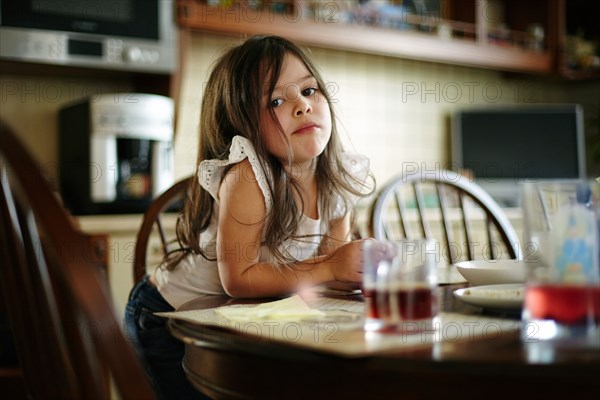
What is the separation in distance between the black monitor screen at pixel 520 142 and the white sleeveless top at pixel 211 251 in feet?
8.30

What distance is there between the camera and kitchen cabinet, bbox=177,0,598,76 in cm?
286

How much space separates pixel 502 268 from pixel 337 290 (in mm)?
235

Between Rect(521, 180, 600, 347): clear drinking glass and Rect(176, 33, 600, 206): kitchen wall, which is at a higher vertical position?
Rect(176, 33, 600, 206): kitchen wall

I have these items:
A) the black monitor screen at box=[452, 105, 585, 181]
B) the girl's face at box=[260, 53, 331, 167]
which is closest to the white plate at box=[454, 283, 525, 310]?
the girl's face at box=[260, 53, 331, 167]

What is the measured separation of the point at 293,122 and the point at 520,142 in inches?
108

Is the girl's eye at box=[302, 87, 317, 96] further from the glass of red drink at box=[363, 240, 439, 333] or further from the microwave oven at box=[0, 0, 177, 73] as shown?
the microwave oven at box=[0, 0, 177, 73]

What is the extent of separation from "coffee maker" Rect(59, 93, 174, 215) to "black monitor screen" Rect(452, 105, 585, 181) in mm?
1719

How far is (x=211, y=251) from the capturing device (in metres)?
1.36

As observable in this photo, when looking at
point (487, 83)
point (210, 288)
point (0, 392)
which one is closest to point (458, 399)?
point (210, 288)

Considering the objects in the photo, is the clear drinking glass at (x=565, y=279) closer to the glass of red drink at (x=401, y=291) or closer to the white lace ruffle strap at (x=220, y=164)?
the glass of red drink at (x=401, y=291)

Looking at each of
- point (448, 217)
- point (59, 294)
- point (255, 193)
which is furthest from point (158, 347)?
point (448, 217)

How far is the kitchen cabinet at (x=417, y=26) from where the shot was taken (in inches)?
112

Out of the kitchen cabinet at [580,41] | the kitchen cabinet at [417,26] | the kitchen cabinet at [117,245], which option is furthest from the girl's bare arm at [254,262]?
the kitchen cabinet at [580,41]

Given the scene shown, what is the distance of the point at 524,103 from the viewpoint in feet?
13.7
